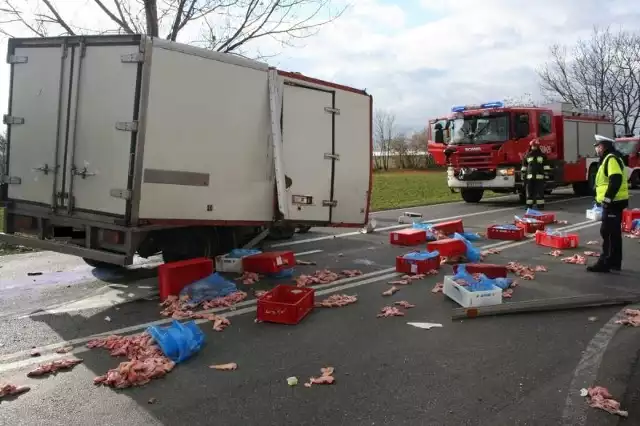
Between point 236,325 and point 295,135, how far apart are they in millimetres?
3440

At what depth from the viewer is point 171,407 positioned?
3.80 metres

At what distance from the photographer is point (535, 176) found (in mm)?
15695

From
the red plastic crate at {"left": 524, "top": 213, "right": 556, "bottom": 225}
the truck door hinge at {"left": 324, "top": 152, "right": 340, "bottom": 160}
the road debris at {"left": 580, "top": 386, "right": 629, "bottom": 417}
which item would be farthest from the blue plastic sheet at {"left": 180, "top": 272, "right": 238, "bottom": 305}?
the red plastic crate at {"left": 524, "top": 213, "right": 556, "bottom": 225}

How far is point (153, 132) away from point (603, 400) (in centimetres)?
502

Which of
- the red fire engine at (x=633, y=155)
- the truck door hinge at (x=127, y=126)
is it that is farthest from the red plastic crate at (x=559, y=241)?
the red fire engine at (x=633, y=155)

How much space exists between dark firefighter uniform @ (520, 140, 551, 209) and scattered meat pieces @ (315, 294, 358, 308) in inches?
423

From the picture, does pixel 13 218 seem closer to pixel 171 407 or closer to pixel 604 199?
pixel 171 407

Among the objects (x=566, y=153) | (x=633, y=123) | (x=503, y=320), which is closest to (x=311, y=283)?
(x=503, y=320)

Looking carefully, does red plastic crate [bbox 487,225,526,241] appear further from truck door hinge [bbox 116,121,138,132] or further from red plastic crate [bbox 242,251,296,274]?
truck door hinge [bbox 116,121,138,132]

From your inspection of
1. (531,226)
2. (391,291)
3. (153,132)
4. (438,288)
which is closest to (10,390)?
(153,132)

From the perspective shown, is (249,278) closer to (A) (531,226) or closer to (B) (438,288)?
(B) (438,288)

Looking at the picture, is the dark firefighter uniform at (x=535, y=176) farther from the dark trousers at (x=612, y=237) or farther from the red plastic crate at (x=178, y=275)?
the red plastic crate at (x=178, y=275)

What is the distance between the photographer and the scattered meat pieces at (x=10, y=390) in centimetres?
396

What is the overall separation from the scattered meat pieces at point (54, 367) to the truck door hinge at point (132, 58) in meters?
3.23
